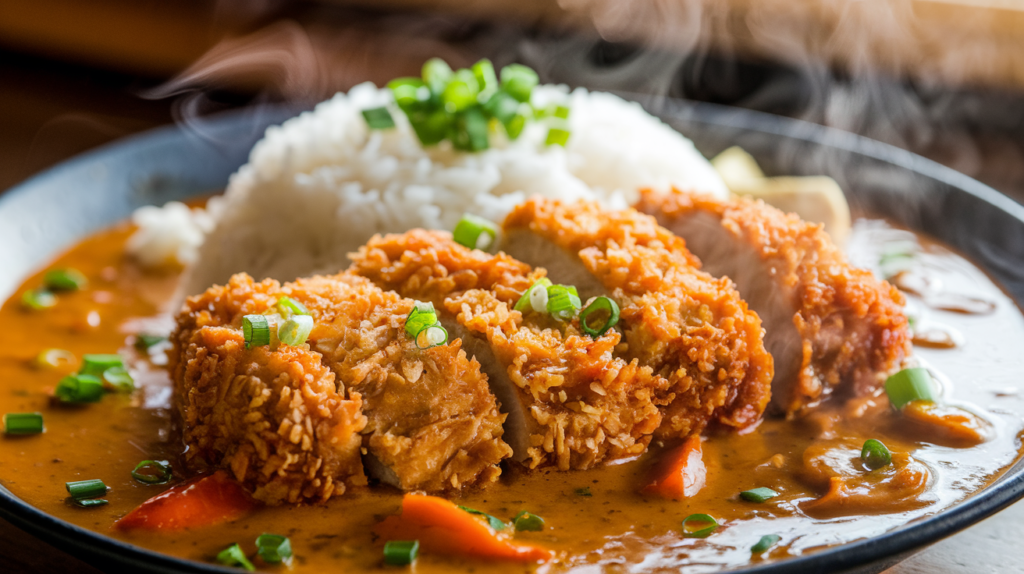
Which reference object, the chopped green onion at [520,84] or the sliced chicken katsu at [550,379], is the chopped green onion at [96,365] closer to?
the sliced chicken katsu at [550,379]

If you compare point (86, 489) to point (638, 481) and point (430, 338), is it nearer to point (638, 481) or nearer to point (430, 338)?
point (430, 338)

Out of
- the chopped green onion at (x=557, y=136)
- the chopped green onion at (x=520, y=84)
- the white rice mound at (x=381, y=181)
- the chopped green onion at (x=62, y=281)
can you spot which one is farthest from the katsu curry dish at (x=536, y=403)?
the chopped green onion at (x=520, y=84)

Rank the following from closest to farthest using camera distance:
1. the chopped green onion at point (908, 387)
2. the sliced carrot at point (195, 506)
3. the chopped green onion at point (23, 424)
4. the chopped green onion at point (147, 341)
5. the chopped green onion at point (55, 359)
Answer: the sliced carrot at point (195, 506) → the chopped green onion at point (23, 424) → the chopped green onion at point (908, 387) → the chopped green onion at point (55, 359) → the chopped green onion at point (147, 341)

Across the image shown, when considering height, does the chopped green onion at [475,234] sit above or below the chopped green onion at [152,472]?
above

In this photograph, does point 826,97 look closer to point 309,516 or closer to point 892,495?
point 892,495

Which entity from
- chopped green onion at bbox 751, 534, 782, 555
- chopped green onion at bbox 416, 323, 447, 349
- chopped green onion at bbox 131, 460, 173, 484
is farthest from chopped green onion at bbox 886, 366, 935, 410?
chopped green onion at bbox 131, 460, 173, 484

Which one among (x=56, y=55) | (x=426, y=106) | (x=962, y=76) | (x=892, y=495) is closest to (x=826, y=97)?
(x=962, y=76)
